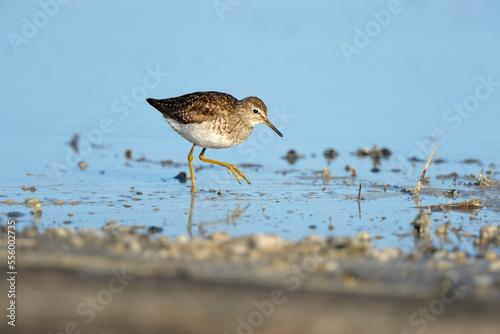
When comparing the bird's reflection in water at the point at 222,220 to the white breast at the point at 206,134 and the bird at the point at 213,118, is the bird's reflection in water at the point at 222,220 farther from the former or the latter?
the white breast at the point at 206,134

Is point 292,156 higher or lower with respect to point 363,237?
higher

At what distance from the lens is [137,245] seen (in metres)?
6.55

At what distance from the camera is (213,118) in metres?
11.2

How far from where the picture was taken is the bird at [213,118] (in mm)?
11125

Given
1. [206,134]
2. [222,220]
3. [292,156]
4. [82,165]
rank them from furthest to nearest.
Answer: [292,156]
[82,165]
[206,134]
[222,220]

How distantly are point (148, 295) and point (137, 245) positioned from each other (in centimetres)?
127

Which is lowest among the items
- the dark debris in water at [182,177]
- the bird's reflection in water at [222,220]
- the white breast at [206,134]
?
the bird's reflection in water at [222,220]

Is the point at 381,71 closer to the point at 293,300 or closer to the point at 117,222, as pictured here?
the point at 117,222

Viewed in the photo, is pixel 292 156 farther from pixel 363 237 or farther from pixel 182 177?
pixel 363 237

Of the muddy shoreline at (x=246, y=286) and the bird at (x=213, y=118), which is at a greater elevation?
the bird at (x=213, y=118)

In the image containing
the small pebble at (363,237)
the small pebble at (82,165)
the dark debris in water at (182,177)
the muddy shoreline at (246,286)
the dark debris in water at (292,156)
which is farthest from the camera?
the dark debris in water at (292,156)

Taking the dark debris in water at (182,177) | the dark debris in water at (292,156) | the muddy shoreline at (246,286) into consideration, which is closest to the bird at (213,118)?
the dark debris in water at (182,177)

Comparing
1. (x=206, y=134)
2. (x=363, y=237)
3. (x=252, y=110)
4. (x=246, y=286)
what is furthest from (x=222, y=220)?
(x=252, y=110)

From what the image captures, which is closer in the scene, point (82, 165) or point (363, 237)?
point (363, 237)
